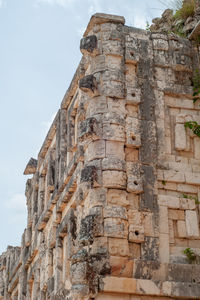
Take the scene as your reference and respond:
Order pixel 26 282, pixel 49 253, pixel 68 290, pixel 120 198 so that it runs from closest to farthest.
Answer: pixel 120 198 → pixel 68 290 → pixel 49 253 → pixel 26 282

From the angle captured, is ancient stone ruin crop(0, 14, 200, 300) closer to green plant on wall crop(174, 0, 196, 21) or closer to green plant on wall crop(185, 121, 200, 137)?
green plant on wall crop(185, 121, 200, 137)

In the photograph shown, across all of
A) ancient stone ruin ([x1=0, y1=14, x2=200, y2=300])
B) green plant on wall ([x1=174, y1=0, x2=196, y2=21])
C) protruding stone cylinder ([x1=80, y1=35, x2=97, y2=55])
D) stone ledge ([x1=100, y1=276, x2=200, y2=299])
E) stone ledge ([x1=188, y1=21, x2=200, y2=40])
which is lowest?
stone ledge ([x1=100, y1=276, x2=200, y2=299])

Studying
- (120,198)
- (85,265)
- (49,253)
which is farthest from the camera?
(49,253)

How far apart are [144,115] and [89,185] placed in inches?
73.5

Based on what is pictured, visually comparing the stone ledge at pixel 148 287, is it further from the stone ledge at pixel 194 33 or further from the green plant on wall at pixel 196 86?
the stone ledge at pixel 194 33

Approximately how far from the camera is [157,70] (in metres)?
11.8

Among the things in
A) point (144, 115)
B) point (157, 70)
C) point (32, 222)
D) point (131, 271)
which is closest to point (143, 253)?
point (131, 271)

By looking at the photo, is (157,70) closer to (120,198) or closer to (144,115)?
(144,115)

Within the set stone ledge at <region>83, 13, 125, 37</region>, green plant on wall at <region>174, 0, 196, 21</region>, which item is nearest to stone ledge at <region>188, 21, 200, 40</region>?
green plant on wall at <region>174, 0, 196, 21</region>

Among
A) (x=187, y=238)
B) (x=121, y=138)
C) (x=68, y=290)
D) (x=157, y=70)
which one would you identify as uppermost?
(x=157, y=70)

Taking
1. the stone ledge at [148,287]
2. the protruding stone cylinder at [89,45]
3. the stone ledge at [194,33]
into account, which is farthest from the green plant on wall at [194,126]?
the stone ledge at [148,287]

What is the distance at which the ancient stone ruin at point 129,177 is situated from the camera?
31.9 feet

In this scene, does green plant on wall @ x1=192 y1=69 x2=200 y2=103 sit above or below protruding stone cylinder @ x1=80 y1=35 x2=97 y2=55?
below

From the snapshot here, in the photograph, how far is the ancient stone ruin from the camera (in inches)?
382
